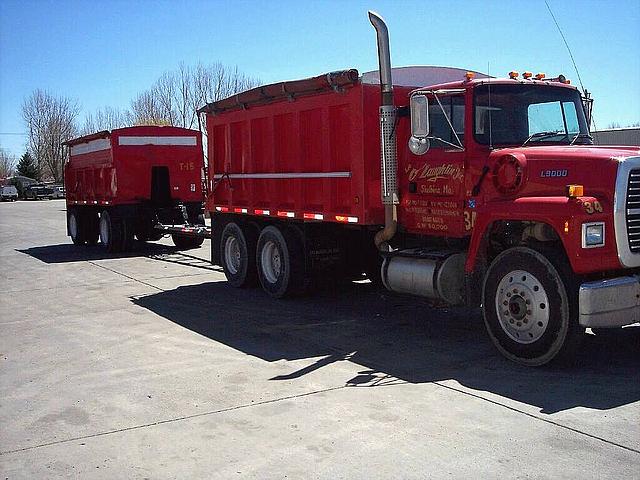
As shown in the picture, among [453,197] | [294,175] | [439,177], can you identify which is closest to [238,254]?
[294,175]

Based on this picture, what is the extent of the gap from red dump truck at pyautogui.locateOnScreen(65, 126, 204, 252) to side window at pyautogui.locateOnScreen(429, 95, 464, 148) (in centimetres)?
1086

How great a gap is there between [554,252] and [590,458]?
236 centimetres

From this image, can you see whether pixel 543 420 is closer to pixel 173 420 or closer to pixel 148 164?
pixel 173 420

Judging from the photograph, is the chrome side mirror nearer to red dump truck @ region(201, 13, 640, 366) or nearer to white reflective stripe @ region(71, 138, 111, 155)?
red dump truck @ region(201, 13, 640, 366)

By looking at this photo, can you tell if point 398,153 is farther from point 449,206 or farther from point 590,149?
point 590,149

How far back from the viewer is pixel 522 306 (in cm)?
687

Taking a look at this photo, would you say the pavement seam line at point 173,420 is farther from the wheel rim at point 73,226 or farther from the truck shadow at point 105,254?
the wheel rim at point 73,226

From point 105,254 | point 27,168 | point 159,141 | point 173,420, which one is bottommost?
point 173,420

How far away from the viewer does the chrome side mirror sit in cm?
762

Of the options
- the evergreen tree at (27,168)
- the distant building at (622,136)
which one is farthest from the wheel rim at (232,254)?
the evergreen tree at (27,168)

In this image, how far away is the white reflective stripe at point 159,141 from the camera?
733 inches

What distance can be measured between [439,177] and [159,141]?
478 inches

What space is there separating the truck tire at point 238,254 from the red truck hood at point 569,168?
563 cm

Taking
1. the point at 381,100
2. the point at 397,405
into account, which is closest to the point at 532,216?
the point at 397,405
